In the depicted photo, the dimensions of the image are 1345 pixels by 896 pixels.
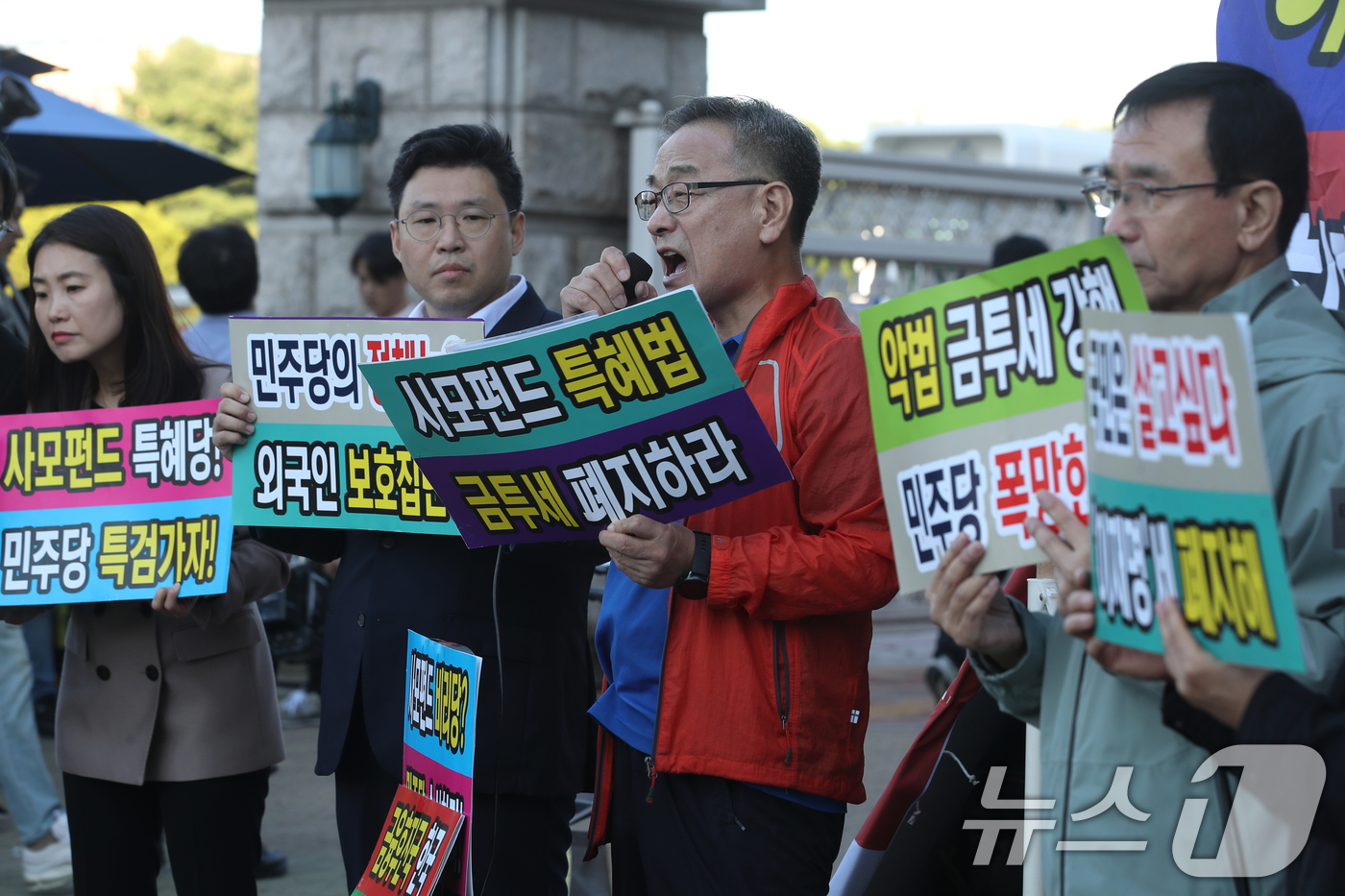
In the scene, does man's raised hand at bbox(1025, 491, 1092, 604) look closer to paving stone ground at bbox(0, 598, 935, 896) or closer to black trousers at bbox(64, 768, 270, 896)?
black trousers at bbox(64, 768, 270, 896)

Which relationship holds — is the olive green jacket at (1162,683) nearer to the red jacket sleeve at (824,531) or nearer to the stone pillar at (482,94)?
the red jacket sleeve at (824,531)

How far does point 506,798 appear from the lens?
8.86 feet

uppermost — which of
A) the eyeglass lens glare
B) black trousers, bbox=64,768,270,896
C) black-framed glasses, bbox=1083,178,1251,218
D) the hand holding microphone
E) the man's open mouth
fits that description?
the eyeglass lens glare

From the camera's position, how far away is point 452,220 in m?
2.88

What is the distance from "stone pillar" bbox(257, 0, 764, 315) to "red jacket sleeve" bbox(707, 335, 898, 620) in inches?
168

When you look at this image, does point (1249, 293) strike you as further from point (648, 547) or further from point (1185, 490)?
point (648, 547)

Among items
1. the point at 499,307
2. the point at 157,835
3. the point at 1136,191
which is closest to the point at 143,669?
the point at 157,835

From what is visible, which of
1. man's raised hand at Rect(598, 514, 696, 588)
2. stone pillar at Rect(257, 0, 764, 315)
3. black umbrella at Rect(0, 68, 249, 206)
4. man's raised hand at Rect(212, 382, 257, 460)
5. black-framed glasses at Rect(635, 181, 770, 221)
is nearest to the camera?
man's raised hand at Rect(598, 514, 696, 588)

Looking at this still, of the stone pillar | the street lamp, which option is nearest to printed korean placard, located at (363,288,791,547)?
the stone pillar

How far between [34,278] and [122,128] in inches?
158

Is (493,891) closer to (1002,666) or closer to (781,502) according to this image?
(781,502)

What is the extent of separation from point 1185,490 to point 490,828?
168 cm

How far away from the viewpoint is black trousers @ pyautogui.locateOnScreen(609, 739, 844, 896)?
7.62 ft

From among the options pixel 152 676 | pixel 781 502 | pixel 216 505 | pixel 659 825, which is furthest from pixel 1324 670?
pixel 152 676
